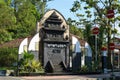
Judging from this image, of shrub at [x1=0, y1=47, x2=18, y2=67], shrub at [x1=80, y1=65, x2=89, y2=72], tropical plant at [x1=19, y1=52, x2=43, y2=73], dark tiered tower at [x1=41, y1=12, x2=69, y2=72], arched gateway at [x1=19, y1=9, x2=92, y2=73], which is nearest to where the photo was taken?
tropical plant at [x1=19, y1=52, x2=43, y2=73]

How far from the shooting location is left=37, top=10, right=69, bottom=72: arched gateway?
119 feet

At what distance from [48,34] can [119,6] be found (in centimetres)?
913

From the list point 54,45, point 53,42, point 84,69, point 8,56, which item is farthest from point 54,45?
point 8,56

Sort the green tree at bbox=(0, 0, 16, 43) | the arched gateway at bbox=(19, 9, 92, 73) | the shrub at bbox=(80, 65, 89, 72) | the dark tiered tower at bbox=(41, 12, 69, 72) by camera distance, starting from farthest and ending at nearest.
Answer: the green tree at bbox=(0, 0, 16, 43), the shrub at bbox=(80, 65, 89, 72), the dark tiered tower at bbox=(41, 12, 69, 72), the arched gateway at bbox=(19, 9, 92, 73)

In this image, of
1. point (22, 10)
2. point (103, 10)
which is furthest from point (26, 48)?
point (22, 10)

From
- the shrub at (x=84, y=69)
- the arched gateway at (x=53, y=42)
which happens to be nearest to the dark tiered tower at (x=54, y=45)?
the arched gateway at (x=53, y=42)

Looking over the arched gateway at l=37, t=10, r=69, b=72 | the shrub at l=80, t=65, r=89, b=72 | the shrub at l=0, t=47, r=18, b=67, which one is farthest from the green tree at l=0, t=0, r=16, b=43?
the shrub at l=80, t=65, r=89, b=72

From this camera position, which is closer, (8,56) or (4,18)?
(8,56)

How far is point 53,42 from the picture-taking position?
121 feet

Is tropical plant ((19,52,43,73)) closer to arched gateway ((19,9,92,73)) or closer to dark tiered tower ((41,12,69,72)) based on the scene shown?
arched gateway ((19,9,92,73))

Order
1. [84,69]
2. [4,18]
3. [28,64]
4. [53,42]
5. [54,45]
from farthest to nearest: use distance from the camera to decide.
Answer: [4,18], [84,69], [54,45], [53,42], [28,64]

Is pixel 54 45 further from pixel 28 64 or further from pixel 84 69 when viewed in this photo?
pixel 28 64

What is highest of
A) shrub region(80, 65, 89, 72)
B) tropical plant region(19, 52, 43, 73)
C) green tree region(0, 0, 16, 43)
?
green tree region(0, 0, 16, 43)

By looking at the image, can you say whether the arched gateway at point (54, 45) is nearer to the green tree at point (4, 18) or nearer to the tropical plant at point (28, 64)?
the tropical plant at point (28, 64)
